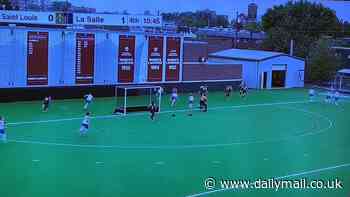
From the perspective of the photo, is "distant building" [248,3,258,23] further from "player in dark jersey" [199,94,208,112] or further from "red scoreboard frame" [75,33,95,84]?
"red scoreboard frame" [75,33,95,84]

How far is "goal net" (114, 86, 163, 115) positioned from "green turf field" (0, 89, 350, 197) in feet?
0.61

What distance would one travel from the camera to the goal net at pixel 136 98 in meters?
8.08

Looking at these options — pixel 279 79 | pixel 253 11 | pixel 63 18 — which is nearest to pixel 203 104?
pixel 63 18

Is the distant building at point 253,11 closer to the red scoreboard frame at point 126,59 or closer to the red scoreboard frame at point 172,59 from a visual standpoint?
the red scoreboard frame at point 126,59

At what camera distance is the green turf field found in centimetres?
377

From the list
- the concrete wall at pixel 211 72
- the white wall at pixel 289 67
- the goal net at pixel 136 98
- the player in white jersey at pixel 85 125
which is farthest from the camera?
the white wall at pixel 289 67

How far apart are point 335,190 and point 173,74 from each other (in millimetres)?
6887

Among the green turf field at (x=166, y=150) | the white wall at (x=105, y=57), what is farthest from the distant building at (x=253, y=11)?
the white wall at (x=105, y=57)

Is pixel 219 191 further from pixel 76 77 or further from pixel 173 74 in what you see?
pixel 173 74

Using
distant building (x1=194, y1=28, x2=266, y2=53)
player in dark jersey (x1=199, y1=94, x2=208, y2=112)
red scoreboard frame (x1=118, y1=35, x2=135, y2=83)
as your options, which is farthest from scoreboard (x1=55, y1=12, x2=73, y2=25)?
distant building (x1=194, y1=28, x2=266, y2=53)

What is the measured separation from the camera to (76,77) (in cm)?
905

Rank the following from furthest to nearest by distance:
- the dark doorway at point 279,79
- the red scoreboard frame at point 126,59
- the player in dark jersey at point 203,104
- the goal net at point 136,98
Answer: the dark doorway at point 279,79 → the red scoreboard frame at point 126,59 → the player in dark jersey at point 203,104 → the goal net at point 136,98

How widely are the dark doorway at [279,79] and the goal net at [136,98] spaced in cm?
387

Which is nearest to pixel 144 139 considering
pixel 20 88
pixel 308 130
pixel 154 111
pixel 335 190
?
pixel 154 111
